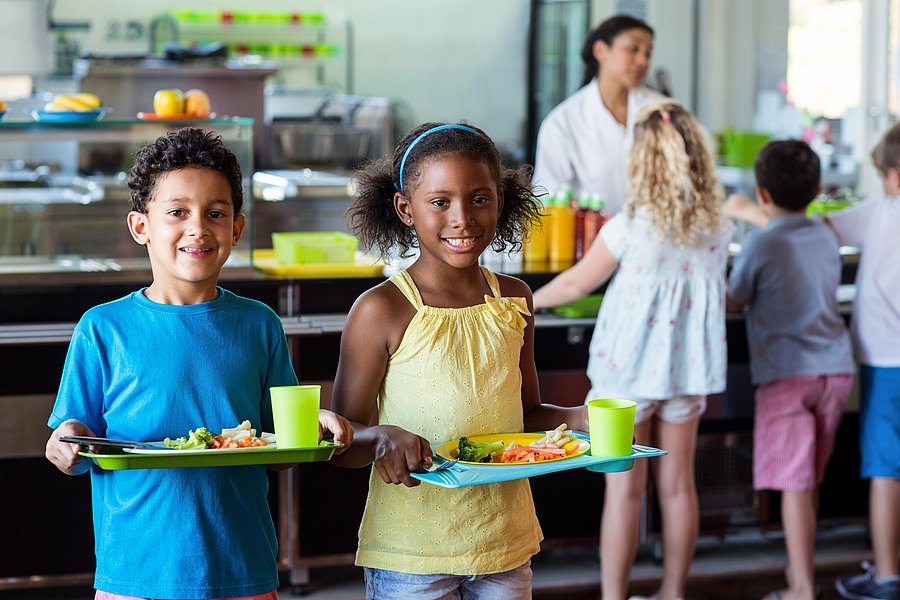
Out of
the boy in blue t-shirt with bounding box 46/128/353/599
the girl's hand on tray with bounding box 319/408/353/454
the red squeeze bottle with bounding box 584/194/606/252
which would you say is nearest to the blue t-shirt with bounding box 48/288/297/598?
the boy in blue t-shirt with bounding box 46/128/353/599

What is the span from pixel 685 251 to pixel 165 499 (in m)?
1.69

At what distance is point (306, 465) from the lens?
3.32 meters

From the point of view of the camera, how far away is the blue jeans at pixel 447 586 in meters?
1.75

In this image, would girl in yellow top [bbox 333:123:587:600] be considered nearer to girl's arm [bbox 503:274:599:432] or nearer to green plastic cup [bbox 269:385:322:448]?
girl's arm [bbox 503:274:599:432]

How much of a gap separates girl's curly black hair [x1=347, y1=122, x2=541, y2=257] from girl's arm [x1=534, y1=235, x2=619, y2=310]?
1022 millimetres

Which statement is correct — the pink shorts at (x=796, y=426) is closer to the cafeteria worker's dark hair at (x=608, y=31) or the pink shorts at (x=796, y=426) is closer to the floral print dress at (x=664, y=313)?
the floral print dress at (x=664, y=313)

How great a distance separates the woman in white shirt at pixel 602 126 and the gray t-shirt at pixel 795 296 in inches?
33.0

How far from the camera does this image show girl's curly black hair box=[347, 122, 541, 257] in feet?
5.85

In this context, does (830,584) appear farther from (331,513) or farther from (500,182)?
(500,182)

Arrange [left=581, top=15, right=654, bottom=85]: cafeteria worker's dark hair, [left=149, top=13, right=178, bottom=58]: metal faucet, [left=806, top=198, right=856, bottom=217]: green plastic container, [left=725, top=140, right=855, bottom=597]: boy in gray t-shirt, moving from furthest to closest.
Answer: [left=149, top=13, right=178, bottom=58]: metal faucet
[left=806, top=198, right=856, bottom=217]: green plastic container
[left=581, top=15, right=654, bottom=85]: cafeteria worker's dark hair
[left=725, top=140, right=855, bottom=597]: boy in gray t-shirt

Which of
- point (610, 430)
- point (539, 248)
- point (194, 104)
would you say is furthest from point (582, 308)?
point (610, 430)

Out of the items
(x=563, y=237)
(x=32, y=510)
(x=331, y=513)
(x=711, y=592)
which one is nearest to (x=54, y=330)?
(x=32, y=510)

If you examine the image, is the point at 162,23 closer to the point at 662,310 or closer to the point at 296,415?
the point at 662,310

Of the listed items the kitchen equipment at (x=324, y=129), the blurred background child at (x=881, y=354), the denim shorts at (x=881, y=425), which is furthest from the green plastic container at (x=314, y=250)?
the kitchen equipment at (x=324, y=129)
